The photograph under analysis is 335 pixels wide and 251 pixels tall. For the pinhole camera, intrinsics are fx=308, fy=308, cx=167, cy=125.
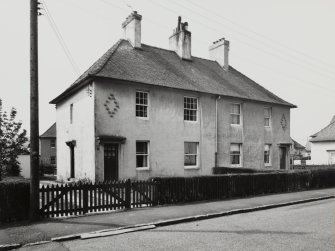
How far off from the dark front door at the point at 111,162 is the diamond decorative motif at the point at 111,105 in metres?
1.81

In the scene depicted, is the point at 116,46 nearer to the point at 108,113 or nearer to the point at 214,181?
the point at 108,113

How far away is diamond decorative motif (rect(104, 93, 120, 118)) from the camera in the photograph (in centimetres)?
1712

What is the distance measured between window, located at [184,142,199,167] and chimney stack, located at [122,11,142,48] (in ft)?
26.3

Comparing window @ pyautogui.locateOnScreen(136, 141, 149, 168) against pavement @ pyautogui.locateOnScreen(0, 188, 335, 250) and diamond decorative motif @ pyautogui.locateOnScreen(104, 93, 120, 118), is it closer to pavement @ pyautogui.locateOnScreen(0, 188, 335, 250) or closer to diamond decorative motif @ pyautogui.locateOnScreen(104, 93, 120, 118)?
diamond decorative motif @ pyautogui.locateOnScreen(104, 93, 120, 118)

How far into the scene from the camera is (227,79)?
1012 inches

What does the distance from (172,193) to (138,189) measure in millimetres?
1687

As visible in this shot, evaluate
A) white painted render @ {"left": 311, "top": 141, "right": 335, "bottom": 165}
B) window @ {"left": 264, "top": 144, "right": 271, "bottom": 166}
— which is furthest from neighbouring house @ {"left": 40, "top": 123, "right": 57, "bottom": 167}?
white painted render @ {"left": 311, "top": 141, "right": 335, "bottom": 165}

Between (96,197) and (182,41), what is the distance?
17.0 meters

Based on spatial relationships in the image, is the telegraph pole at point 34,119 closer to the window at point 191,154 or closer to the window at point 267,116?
the window at point 191,154

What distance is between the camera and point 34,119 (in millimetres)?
9562

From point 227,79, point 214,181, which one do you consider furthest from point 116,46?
point 214,181

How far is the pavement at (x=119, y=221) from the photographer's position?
8055 millimetres

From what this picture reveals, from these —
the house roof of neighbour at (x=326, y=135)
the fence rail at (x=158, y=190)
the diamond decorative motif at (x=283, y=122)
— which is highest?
the diamond decorative motif at (x=283, y=122)

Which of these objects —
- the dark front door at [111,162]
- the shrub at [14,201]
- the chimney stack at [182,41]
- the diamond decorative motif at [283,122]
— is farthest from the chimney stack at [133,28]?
the shrub at [14,201]
